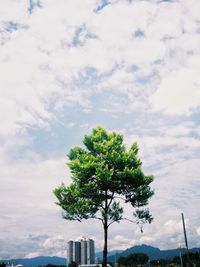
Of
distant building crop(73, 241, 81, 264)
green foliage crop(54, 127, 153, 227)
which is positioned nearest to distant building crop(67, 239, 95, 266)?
distant building crop(73, 241, 81, 264)

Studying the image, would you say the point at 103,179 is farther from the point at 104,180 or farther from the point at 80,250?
the point at 80,250

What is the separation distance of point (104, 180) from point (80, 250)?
107m

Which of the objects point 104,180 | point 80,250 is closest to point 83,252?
point 80,250

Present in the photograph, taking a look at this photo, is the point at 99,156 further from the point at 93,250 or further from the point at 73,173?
the point at 93,250

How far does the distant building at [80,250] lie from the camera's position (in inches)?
4860

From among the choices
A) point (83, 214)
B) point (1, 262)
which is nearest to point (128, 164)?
point (83, 214)

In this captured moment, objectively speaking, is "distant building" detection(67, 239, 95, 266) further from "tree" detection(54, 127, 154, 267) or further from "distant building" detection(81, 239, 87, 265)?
"tree" detection(54, 127, 154, 267)

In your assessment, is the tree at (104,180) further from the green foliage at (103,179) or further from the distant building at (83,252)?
the distant building at (83,252)

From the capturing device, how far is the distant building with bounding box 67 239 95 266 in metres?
123

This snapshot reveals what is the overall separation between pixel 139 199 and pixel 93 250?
104 meters

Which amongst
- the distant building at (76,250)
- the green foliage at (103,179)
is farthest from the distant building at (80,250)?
the green foliage at (103,179)

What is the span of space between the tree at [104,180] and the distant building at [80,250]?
321ft

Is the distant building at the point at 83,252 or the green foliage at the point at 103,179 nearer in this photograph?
the green foliage at the point at 103,179

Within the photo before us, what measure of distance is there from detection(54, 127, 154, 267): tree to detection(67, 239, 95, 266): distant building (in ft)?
321
